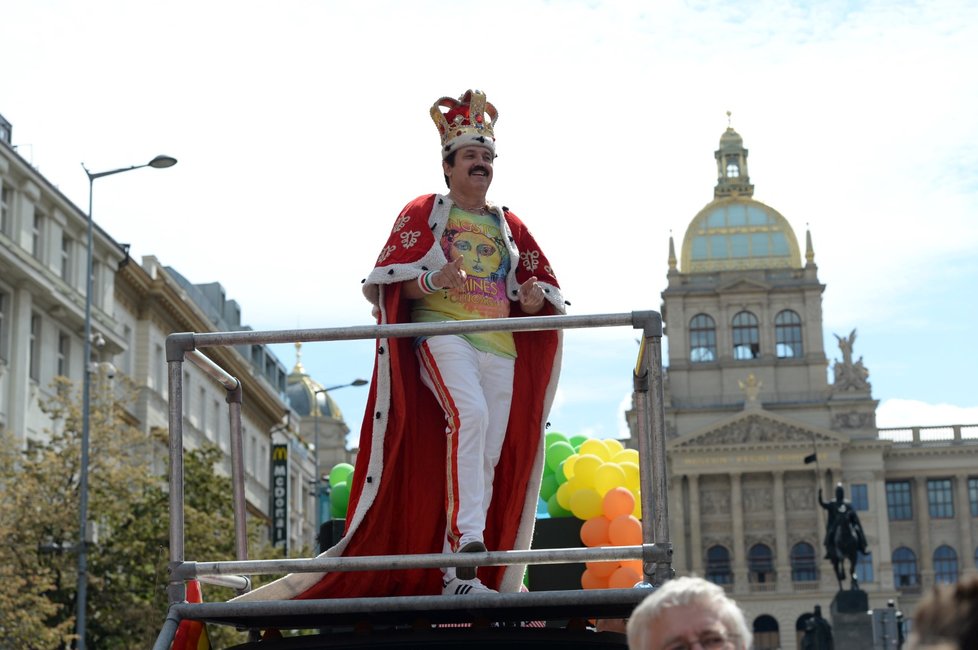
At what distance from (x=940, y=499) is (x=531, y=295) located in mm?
98188

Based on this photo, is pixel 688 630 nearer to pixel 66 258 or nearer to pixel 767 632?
pixel 66 258

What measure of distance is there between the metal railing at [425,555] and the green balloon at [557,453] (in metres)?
3.87

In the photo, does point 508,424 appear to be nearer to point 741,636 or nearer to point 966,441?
point 741,636

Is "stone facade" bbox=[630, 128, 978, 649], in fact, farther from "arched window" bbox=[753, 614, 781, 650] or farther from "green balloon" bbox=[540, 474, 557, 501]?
"green balloon" bbox=[540, 474, 557, 501]

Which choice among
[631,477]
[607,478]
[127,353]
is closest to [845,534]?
[127,353]

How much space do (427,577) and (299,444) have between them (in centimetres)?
7335

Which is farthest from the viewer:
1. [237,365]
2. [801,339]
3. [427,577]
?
[801,339]

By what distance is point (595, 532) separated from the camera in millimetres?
7047

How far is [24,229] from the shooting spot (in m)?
39.7

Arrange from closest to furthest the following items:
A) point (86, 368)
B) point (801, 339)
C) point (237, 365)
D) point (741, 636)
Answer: point (741, 636)
point (86, 368)
point (237, 365)
point (801, 339)

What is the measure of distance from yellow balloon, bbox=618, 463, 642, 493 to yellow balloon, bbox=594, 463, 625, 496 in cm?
4

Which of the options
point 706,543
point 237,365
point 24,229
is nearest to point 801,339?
point 706,543

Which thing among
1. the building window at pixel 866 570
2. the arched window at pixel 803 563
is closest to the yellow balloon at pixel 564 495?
the building window at pixel 866 570

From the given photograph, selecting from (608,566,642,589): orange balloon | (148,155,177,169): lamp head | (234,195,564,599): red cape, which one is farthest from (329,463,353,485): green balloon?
(148,155,177,169): lamp head
